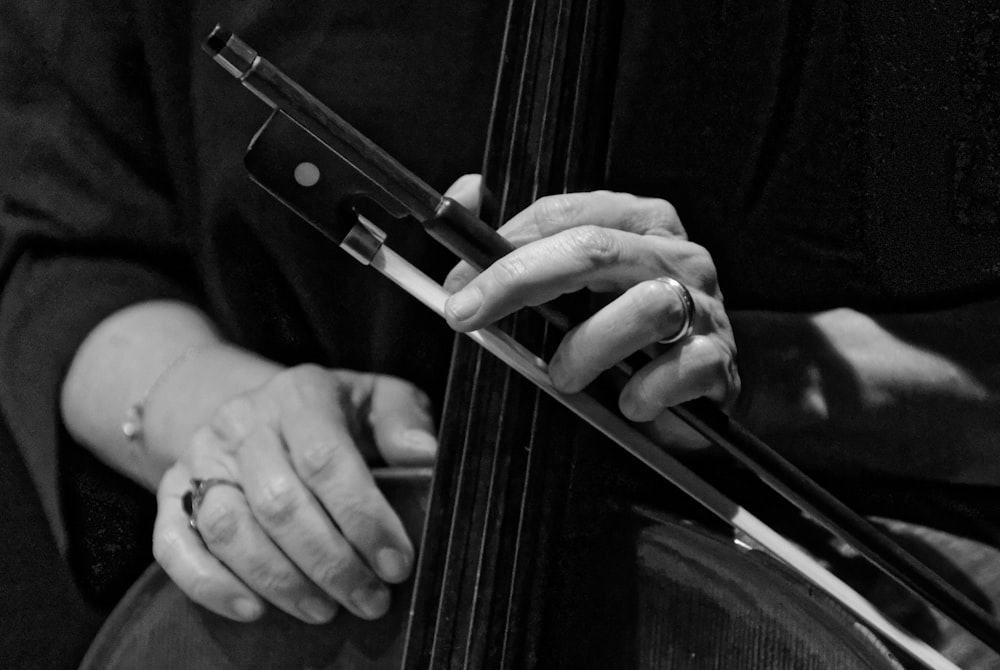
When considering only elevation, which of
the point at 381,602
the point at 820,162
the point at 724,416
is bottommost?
the point at 381,602

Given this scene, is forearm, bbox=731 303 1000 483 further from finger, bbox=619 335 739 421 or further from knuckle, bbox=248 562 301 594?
knuckle, bbox=248 562 301 594

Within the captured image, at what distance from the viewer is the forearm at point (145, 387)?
52 centimetres

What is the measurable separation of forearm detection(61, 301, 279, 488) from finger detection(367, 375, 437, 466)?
0.08 m

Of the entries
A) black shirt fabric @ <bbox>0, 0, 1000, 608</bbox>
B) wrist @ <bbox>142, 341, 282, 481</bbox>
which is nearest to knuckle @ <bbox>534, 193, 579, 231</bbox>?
black shirt fabric @ <bbox>0, 0, 1000, 608</bbox>

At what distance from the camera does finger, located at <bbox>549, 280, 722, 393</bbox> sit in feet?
1.10

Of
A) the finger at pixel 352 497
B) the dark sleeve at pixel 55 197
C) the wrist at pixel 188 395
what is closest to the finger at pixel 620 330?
the finger at pixel 352 497

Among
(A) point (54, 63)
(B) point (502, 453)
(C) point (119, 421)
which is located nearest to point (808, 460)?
(B) point (502, 453)

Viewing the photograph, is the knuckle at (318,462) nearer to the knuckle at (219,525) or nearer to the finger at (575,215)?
the knuckle at (219,525)

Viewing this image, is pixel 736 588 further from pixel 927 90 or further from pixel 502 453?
pixel 927 90

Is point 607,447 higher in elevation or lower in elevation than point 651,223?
lower

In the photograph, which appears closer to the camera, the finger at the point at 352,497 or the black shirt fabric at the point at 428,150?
the finger at the point at 352,497

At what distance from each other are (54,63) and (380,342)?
10.9 inches

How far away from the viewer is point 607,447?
412 mm

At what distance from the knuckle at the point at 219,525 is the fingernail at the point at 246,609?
0.03 meters
